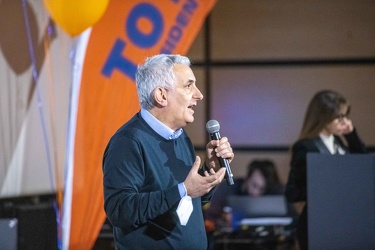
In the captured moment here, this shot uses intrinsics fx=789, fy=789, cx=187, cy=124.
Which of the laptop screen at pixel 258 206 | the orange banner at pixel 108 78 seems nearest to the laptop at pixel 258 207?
the laptop screen at pixel 258 206

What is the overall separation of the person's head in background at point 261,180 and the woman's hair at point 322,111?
1.58 meters

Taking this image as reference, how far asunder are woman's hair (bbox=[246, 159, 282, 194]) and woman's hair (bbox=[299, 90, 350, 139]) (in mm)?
1625

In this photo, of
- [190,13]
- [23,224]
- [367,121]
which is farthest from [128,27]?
[367,121]

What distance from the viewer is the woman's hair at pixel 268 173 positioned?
566 centimetres

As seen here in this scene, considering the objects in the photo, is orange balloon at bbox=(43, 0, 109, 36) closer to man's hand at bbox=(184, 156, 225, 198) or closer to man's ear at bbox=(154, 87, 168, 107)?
man's ear at bbox=(154, 87, 168, 107)

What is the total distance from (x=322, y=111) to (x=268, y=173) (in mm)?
1712

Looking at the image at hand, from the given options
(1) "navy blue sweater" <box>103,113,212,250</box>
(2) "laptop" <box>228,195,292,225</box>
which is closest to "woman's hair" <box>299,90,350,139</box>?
(2) "laptop" <box>228,195,292,225</box>

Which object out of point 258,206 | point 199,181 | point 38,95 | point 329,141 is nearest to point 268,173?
point 258,206

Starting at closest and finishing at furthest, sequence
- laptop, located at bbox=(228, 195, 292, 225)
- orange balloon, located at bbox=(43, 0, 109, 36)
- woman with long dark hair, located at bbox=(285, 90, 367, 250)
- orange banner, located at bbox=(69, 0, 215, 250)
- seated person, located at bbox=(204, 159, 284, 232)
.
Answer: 1. woman with long dark hair, located at bbox=(285, 90, 367, 250)
2. orange balloon, located at bbox=(43, 0, 109, 36)
3. orange banner, located at bbox=(69, 0, 215, 250)
4. laptop, located at bbox=(228, 195, 292, 225)
5. seated person, located at bbox=(204, 159, 284, 232)

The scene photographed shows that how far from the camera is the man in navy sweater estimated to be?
86.7 inches

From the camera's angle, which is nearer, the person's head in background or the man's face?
the man's face

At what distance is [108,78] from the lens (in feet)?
15.0

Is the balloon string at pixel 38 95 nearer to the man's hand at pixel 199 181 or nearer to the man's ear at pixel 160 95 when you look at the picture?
the man's ear at pixel 160 95

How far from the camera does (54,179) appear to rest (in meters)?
4.78
